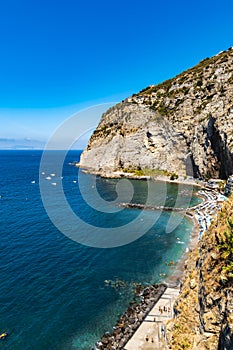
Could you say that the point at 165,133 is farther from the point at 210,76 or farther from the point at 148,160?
the point at 210,76

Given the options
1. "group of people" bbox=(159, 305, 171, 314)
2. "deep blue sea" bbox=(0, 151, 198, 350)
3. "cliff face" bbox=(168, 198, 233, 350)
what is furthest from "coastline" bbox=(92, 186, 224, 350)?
"cliff face" bbox=(168, 198, 233, 350)

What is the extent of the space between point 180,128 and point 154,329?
248ft

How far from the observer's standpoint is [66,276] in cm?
2755

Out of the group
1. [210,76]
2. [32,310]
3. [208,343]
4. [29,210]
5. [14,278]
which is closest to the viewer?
[208,343]

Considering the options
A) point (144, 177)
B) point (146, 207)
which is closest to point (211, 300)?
point (146, 207)

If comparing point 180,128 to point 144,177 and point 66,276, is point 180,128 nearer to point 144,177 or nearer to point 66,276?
point 144,177

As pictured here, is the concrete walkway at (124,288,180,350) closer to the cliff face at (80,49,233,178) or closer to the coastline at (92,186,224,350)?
the coastline at (92,186,224,350)

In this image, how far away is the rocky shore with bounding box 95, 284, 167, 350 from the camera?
1850 centimetres

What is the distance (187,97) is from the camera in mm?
86562

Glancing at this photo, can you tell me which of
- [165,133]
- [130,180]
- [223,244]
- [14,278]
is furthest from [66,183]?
[223,244]

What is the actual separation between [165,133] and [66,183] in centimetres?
3988

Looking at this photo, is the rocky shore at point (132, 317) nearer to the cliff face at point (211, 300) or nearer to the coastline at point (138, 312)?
the coastline at point (138, 312)

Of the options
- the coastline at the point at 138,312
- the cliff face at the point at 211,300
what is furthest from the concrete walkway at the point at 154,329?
the cliff face at the point at 211,300

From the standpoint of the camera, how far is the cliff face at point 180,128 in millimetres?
70688
